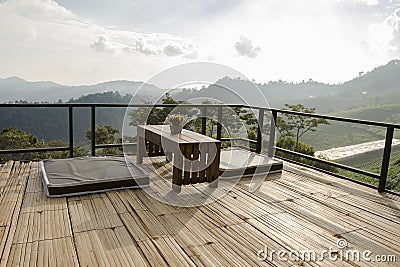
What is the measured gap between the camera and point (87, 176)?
10.4ft

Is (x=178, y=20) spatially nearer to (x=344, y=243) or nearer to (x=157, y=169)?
(x=157, y=169)

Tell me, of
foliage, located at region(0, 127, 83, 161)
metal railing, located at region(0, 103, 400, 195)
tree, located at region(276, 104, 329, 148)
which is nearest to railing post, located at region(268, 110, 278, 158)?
metal railing, located at region(0, 103, 400, 195)

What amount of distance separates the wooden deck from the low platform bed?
10 centimetres

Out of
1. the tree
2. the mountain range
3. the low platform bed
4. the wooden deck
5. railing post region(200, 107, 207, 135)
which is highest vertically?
the mountain range

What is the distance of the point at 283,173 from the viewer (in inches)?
163

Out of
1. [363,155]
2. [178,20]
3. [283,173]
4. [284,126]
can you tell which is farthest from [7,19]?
[363,155]

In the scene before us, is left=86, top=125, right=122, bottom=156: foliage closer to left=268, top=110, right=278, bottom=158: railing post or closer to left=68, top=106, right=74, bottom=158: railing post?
left=68, top=106, right=74, bottom=158: railing post

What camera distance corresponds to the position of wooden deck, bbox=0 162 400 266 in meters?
1.90

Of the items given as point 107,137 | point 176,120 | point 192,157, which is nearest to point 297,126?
point 107,137

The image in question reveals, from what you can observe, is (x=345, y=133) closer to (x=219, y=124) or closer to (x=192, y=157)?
(x=219, y=124)

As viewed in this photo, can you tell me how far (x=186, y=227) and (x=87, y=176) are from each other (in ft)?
4.57

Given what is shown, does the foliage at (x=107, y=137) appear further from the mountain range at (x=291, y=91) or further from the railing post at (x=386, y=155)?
the railing post at (x=386, y=155)

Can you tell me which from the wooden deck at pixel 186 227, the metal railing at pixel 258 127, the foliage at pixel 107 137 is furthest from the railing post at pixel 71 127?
the wooden deck at pixel 186 227

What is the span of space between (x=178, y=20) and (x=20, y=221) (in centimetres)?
532
